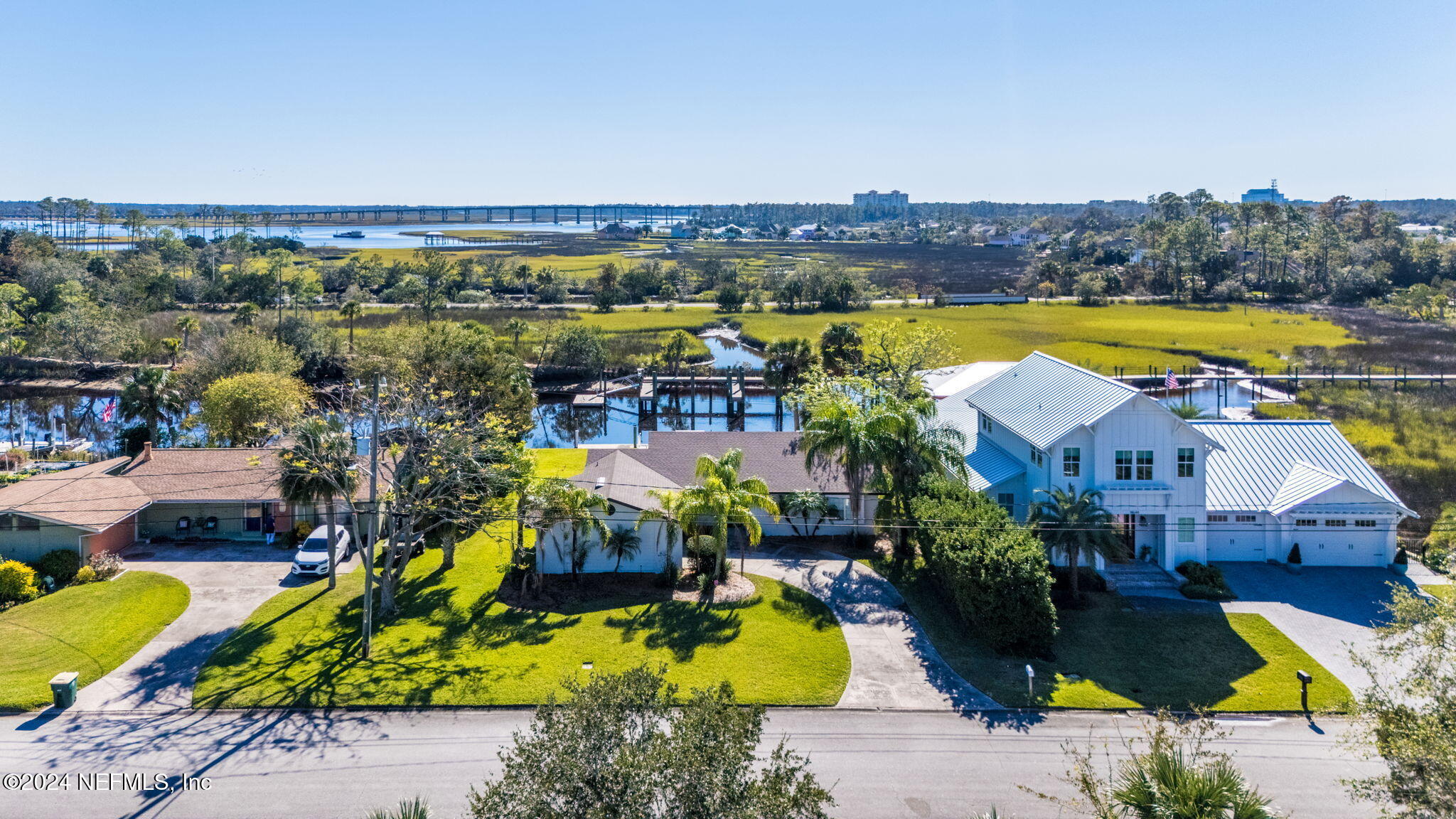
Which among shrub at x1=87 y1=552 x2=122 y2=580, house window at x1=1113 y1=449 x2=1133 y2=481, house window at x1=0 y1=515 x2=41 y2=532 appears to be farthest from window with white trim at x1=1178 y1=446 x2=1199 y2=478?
house window at x1=0 y1=515 x2=41 y2=532

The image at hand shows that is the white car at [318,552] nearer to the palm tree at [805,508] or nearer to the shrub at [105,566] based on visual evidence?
the shrub at [105,566]

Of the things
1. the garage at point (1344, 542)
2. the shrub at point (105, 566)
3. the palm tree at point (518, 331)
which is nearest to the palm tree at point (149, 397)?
the shrub at point (105, 566)

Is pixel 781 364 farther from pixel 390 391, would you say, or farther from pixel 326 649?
pixel 326 649

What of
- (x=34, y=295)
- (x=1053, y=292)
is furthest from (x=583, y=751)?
(x=1053, y=292)

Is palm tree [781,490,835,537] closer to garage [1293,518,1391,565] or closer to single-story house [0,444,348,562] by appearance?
garage [1293,518,1391,565]

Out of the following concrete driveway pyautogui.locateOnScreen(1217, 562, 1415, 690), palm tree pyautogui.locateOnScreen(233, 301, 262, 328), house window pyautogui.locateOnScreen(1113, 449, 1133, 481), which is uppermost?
palm tree pyautogui.locateOnScreen(233, 301, 262, 328)

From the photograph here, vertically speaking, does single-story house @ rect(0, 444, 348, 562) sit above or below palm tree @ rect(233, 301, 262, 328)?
below
